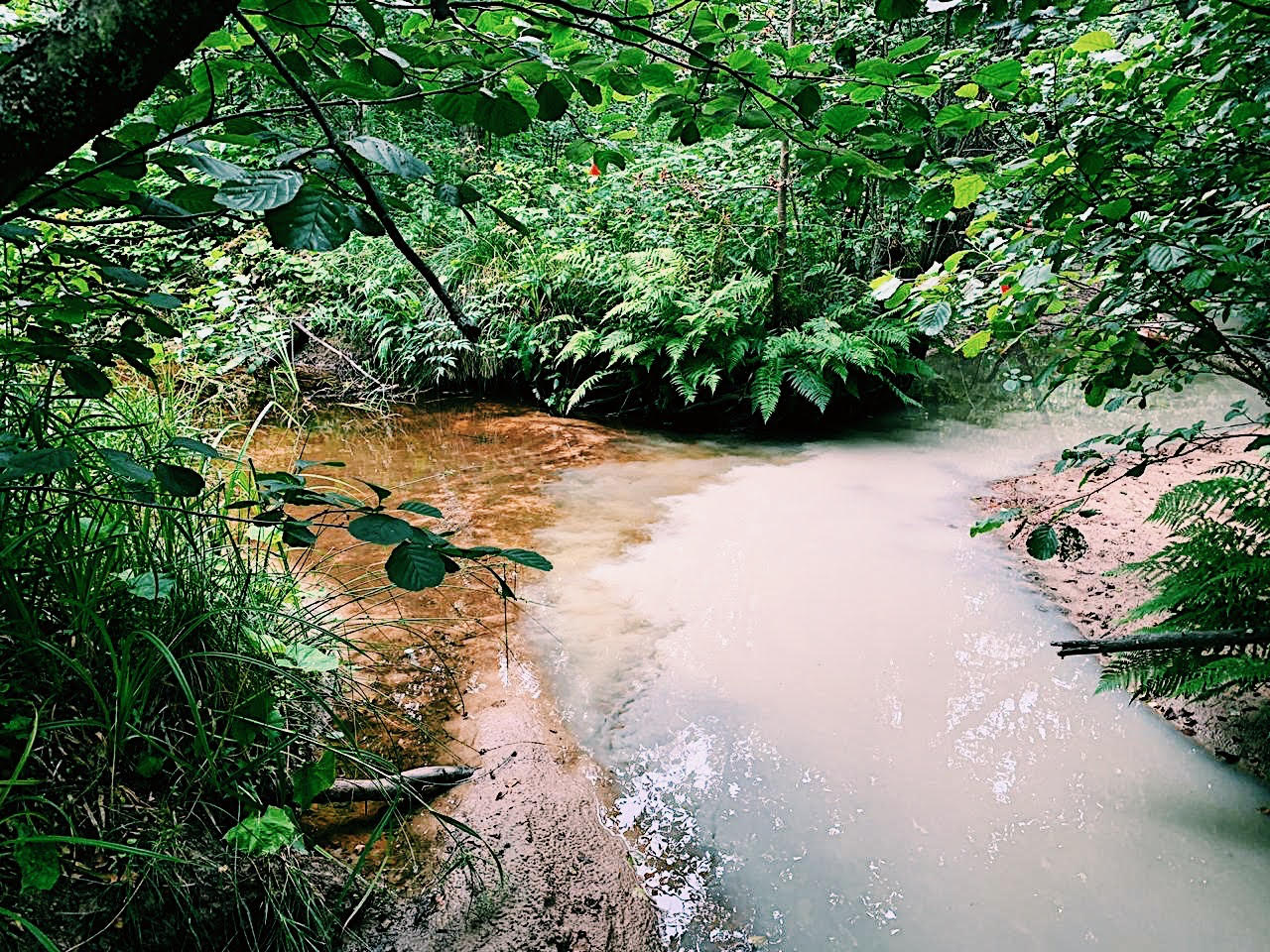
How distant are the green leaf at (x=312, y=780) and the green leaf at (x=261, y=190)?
1066mm

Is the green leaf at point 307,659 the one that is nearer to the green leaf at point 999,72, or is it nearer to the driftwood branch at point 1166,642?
the driftwood branch at point 1166,642

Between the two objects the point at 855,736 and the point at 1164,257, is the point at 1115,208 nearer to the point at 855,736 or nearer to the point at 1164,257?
the point at 1164,257

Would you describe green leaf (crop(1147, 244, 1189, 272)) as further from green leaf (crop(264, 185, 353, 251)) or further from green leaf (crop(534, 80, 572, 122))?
green leaf (crop(264, 185, 353, 251))

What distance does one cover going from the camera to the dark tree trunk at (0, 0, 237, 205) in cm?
49

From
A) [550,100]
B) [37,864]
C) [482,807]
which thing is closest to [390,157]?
[550,100]

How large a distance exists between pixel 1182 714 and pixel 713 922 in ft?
6.23

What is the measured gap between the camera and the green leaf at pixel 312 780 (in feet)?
4.25

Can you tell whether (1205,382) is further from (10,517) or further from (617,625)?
(10,517)

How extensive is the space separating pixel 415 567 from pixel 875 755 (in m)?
2.04

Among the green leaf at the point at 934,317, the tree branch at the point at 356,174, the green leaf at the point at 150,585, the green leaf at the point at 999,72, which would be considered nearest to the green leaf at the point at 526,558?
the tree branch at the point at 356,174

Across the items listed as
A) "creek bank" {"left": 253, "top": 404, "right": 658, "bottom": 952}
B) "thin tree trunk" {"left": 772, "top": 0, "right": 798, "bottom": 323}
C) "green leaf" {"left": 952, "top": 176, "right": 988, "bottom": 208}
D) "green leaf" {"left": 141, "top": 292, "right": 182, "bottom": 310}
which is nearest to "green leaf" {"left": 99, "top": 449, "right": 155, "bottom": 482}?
"green leaf" {"left": 141, "top": 292, "right": 182, "bottom": 310}

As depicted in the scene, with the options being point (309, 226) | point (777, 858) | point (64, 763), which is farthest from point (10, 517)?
point (777, 858)

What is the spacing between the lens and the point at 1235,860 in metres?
1.95

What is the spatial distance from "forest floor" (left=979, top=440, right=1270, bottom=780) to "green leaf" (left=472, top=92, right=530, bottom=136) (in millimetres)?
1325
